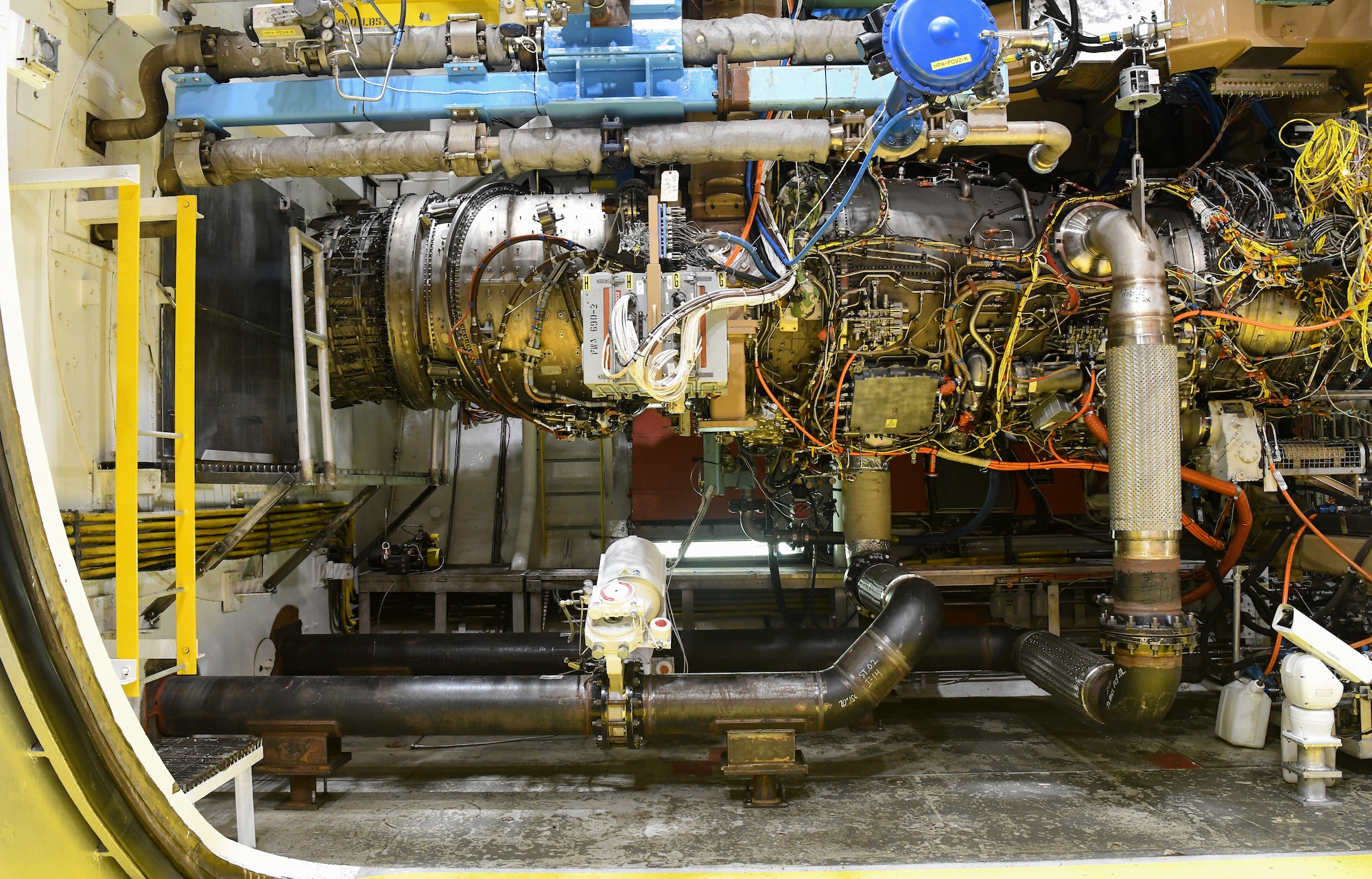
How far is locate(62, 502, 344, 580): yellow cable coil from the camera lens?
2.79 m

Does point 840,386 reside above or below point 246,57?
below

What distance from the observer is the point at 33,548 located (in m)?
1.75

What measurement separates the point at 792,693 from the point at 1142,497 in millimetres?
1692

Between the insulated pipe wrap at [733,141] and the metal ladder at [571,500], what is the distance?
9.42ft

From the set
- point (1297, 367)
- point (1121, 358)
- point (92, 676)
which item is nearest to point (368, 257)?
point (92, 676)

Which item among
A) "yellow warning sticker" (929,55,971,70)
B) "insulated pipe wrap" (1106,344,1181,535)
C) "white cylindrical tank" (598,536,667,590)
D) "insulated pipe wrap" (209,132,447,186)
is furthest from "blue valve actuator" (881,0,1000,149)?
"white cylindrical tank" (598,536,667,590)

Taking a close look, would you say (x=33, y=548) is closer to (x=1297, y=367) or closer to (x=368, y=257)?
(x=368, y=257)

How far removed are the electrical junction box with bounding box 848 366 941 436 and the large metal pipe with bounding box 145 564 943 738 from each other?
1.08 m

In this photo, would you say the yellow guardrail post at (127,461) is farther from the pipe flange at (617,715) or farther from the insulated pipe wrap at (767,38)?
the insulated pipe wrap at (767,38)

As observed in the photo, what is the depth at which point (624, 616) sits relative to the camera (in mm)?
3131

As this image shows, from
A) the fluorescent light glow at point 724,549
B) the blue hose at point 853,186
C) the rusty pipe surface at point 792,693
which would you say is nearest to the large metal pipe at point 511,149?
the blue hose at point 853,186

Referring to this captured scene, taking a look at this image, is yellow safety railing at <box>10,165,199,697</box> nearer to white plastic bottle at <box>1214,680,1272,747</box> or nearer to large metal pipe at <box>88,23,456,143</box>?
large metal pipe at <box>88,23,456,143</box>

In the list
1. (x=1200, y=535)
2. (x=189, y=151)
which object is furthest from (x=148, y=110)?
(x=1200, y=535)

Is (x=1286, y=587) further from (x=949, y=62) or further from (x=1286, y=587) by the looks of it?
(x=949, y=62)
